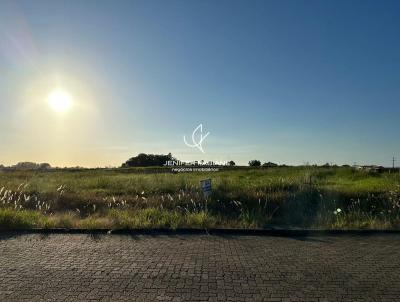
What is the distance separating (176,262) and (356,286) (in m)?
2.82

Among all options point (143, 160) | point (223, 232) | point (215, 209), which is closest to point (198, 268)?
point (223, 232)

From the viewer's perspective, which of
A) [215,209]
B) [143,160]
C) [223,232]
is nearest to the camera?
[223,232]

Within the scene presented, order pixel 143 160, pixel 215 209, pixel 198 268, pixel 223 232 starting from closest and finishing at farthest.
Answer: pixel 198 268, pixel 223 232, pixel 215 209, pixel 143 160

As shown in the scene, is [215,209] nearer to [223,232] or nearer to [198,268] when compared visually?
[223,232]

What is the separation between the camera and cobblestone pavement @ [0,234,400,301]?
5.74 metres

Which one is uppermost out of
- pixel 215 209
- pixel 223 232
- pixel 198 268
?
pixel 215 209

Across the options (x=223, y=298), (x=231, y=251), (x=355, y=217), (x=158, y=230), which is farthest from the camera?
(x=355, y=217)

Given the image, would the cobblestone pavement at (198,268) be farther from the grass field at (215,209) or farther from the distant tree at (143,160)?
the distant tree at (143,160)

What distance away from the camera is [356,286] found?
6.07 metres

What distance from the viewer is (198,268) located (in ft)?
22.9

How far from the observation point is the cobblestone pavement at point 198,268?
574 centimetres

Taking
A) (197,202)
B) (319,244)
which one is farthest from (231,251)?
(197,202)

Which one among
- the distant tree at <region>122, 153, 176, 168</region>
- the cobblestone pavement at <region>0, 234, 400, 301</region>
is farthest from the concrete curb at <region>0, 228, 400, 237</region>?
the distant tree at <region>122, 153, 176, 168</region>

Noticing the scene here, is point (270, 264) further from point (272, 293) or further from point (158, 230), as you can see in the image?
point (158, 230)
